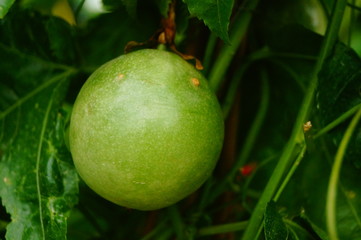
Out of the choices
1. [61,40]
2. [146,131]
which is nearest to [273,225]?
[146,131]

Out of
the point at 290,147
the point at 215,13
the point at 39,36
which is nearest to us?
the point at 215,13

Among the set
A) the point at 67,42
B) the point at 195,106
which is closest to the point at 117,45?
the point at 67,42

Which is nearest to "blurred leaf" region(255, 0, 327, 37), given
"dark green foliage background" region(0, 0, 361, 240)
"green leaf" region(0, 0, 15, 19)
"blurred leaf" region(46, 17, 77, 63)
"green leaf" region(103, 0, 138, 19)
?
"dark green foliage background" region(0, 0, 361, 240)

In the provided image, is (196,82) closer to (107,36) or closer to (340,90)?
(340,90)

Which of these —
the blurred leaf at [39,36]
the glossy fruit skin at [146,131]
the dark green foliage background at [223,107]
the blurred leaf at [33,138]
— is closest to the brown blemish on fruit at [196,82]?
the glossy fruit skin at [146,131]

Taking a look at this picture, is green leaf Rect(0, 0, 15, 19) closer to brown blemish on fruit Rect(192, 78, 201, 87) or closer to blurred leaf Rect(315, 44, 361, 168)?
brown blemish on fruit Rect(192, 78, 201, 87)

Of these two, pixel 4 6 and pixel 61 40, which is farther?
pixel 61 40
